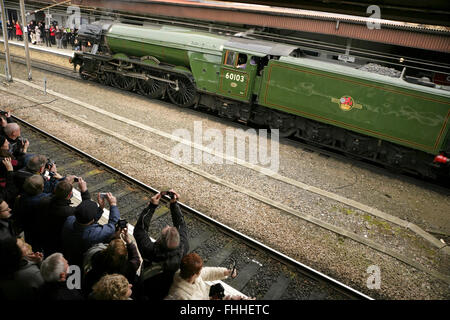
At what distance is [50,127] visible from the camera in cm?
1047

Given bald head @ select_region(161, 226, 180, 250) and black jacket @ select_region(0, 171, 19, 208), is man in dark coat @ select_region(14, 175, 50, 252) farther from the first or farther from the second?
bald head @ select_region(161, 226, 180, 250)

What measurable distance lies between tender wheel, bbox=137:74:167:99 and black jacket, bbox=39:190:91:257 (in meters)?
10.5

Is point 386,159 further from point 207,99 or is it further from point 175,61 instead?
point 175,61

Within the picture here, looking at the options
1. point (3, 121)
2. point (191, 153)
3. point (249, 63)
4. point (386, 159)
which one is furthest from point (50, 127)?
point (386, 159)

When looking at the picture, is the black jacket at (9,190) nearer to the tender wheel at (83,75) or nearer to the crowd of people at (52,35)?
the tender wheel at (83,75)

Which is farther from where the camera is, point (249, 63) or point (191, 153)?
point (249, 63)

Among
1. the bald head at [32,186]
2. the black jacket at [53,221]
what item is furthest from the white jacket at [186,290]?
the bald head at [32,186]

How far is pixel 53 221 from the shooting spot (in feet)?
13.5

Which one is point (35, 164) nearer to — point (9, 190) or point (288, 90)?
point (9, 190)

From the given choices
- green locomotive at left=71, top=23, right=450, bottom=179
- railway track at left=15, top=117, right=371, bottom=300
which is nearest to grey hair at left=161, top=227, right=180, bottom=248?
railway track at left=15, top=117, right=371, bottom=300

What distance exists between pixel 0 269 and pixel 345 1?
14.4 m

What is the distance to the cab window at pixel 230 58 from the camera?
1171 cm

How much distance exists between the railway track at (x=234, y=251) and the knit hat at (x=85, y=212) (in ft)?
8.09
